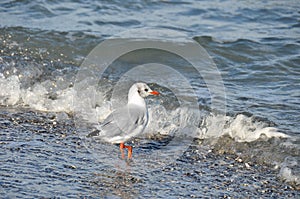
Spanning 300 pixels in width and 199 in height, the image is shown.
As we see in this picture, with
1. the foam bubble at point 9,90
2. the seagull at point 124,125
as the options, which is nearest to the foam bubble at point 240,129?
the seagull at point 124,125

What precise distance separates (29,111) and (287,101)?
3423 mm

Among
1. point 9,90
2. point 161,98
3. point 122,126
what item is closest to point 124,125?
point 122,126

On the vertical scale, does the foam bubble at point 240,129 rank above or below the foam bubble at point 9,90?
below

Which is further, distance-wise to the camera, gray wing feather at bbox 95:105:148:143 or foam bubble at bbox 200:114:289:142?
foam bubble at bbox 200:114:289:142

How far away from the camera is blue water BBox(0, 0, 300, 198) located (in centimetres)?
516

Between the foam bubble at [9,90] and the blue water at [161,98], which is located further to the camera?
the foam bubble at [9,90]

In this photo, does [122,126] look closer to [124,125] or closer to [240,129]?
[124,125]

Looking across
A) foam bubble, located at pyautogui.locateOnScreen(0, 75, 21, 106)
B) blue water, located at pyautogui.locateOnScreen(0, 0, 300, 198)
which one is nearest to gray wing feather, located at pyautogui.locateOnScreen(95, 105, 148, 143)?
blue water, located at pyautogui.locateOnScreen(0, 0, 300, 198)

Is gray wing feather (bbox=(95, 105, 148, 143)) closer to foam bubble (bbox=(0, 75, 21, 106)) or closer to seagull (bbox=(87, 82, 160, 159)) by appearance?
seagull (bbox=(87, 82, 160, 159))

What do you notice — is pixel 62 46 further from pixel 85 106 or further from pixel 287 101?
pixel 287 101

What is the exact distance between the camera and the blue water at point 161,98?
516 cm

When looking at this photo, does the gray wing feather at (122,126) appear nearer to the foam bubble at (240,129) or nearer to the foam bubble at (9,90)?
the foam bubble at (240,129)

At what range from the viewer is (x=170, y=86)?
327 inches

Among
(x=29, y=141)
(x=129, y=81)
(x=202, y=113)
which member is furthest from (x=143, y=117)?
(x=129, y=81)
